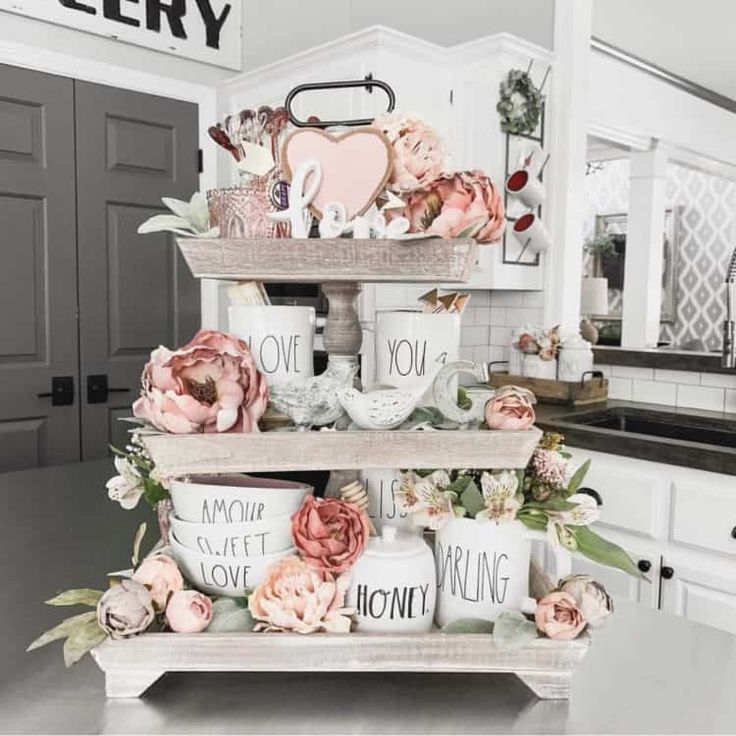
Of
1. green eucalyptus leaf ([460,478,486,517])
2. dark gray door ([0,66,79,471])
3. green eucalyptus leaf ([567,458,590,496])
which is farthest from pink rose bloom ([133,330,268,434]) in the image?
dark gray door ([0,66,79,471])

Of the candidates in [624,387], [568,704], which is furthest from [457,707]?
[624,387]

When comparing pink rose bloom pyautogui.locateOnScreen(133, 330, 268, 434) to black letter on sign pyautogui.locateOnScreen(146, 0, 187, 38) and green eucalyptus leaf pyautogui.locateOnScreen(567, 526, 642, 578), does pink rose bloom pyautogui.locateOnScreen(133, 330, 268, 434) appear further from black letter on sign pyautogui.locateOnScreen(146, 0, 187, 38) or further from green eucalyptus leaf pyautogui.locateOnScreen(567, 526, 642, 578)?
black letter on sign pyautogui.locateOnScreen(146, 0, 187, 38)

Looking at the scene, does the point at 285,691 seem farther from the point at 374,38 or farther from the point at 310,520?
the point at 374,38

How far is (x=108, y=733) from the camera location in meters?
0.69

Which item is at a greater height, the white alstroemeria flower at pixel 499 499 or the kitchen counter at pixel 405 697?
the white alstroemeria flower at pixel 499 499

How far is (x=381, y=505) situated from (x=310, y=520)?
13cm


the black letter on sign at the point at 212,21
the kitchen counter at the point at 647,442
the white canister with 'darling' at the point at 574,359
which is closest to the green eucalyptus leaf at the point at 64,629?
the kitchen counter at the point at 647,442

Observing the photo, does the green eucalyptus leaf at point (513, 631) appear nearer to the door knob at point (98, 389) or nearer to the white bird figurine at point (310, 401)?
the white bird figurine at point (310, 401)

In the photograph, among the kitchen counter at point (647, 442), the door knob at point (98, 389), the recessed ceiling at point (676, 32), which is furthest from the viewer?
the recessed ceiling at point (676, 32)

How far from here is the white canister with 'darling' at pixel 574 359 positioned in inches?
108

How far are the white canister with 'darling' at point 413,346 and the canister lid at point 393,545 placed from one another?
0.16 m

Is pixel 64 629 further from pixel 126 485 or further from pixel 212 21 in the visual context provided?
pixel 212 21

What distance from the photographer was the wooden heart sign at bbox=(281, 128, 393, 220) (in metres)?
0.80

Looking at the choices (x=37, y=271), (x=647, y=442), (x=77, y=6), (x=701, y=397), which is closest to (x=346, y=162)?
(x=647, y=442)
